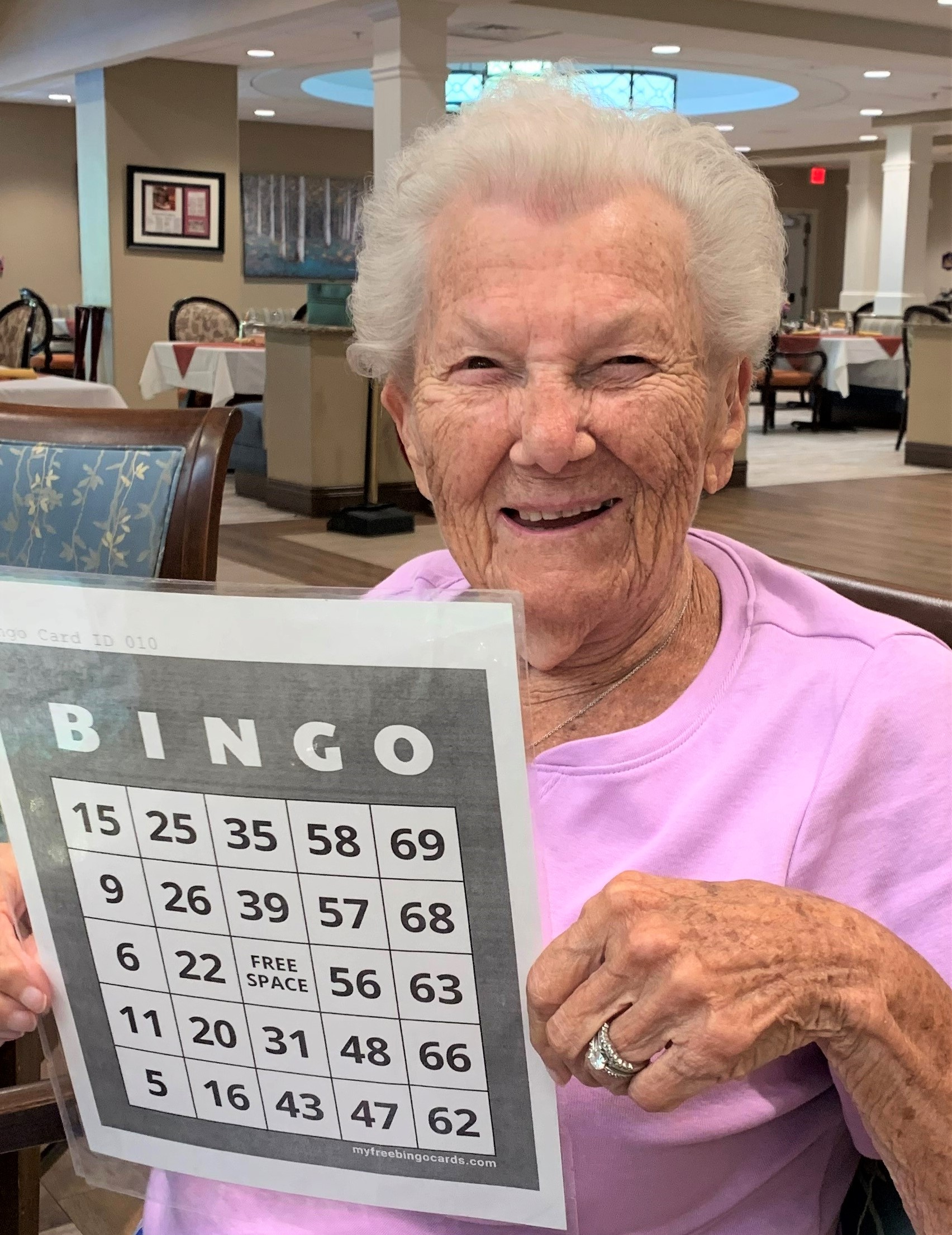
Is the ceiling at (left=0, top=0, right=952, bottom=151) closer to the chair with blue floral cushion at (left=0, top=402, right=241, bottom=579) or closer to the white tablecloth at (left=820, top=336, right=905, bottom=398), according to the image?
the white tablecloth at (left=820, top=336, right=905, bottom=398)

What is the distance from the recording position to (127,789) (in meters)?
0.73

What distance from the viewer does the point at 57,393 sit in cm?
507

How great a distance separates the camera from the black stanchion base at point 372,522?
6824 millimetres

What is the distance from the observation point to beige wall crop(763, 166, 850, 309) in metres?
20.7

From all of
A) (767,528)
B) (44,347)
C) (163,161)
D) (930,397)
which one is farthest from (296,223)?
(767,528)

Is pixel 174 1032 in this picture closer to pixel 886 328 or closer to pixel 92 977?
pixel 92 977

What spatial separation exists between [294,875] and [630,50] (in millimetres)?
10607

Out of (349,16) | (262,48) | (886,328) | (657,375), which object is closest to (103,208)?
(262,48)

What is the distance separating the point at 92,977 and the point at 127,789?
0.45ft

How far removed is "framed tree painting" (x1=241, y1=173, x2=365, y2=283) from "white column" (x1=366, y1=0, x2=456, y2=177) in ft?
29.4

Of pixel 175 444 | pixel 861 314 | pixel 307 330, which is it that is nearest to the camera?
pixel 175 444

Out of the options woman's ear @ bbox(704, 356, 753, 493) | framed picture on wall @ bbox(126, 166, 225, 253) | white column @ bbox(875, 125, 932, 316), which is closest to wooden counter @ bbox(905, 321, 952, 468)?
white column @ bbox(875, 125, 932, 316)

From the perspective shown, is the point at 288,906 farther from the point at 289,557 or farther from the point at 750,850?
the point at 289,557

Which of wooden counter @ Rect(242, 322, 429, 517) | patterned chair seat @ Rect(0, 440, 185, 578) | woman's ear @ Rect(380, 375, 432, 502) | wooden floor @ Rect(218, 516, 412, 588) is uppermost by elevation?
woman's ear @ Rect(380, 375, 432, 502)
